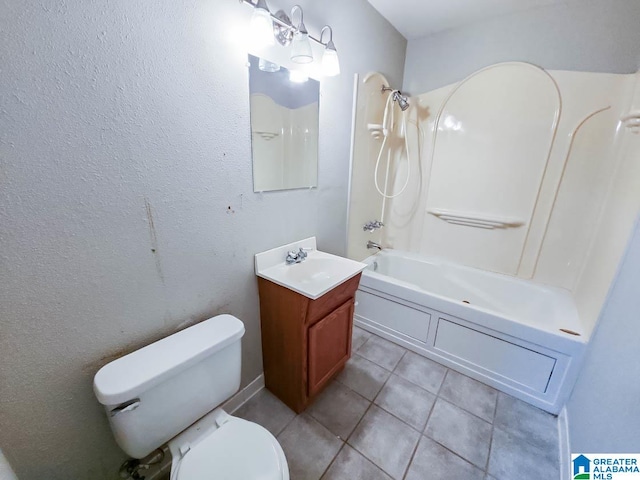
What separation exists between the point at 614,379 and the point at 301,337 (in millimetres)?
1246

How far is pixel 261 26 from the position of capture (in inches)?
41.9

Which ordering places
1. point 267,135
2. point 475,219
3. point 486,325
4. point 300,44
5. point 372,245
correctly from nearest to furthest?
1. point 300,44
2. point 267,135
3. point 486,325
4. point 475,219
5. point 372,245

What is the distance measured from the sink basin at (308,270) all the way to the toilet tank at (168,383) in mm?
330

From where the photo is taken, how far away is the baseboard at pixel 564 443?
1.19 meters

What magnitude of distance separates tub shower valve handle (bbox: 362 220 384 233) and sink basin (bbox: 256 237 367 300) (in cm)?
77

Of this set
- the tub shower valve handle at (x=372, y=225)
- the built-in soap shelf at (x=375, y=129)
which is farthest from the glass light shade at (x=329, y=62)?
the tub shower valve handle at (x=372, y=225)

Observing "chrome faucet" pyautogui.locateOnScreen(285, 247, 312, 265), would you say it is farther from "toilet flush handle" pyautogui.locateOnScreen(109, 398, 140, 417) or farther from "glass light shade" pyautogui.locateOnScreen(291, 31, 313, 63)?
"glass light shade" pyautogui.locateOnScreen(291, 31, 313, 63)

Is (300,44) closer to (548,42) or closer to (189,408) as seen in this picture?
(189,408)

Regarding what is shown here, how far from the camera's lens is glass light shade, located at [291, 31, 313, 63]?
122cm

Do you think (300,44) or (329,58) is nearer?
(300,44)

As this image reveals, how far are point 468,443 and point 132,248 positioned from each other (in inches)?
71.5

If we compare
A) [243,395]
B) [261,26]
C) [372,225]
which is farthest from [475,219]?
[243,395]

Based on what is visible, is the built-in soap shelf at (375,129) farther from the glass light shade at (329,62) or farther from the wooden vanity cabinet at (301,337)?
the wooden vanity cabinet at (301,337)

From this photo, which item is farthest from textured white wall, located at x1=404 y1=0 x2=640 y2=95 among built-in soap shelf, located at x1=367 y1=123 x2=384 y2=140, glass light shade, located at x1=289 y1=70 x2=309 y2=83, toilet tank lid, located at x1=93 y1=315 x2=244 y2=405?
toilet tank lid, located at x1=93 y1=315 x2=244 y2=405
